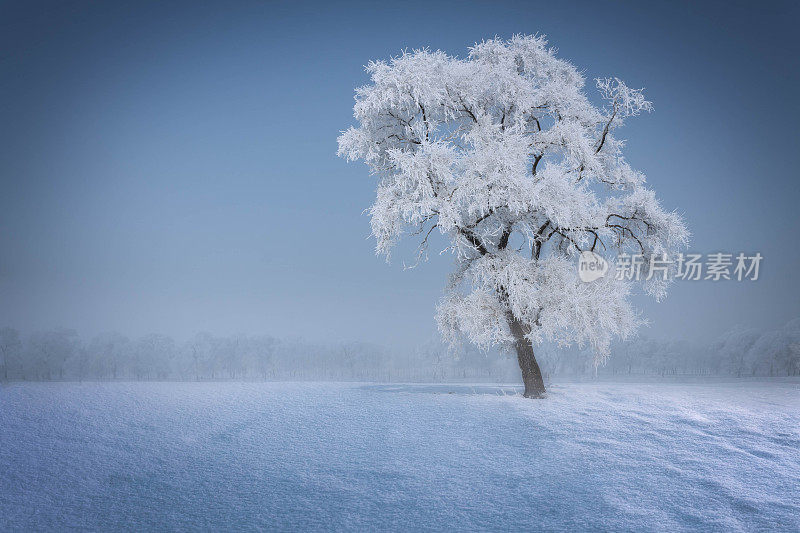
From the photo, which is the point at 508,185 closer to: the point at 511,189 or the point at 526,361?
the point at 511,189

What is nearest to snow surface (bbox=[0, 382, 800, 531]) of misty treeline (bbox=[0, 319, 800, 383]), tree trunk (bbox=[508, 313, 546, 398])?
tree trunk (bbox=[508, 313, 546, 398])

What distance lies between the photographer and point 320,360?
79562 mm

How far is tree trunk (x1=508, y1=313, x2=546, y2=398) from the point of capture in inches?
581

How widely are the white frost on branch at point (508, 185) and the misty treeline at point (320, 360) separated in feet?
90.7

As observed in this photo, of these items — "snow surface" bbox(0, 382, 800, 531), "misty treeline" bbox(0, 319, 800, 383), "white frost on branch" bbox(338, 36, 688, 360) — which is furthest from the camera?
"misty treeline" bbox(0, 319, 800, 383)

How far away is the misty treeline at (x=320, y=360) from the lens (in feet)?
154

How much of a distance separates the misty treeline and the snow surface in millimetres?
31377

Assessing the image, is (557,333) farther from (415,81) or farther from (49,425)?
(49,425)

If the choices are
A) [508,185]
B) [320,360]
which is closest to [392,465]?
[508,185]

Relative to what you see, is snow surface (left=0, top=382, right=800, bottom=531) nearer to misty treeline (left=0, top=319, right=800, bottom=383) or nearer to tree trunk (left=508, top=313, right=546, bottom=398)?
tree trunk (left=508, top=313, right=546, bottom=398)

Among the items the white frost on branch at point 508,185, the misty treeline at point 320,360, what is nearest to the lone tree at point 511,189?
the white frost on branch at point 508,185

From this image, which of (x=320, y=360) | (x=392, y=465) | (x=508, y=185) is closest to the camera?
(x=392, y=465)

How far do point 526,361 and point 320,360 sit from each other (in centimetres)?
6817

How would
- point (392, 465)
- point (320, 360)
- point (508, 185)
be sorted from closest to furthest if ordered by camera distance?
point (392, 465)
point (508, 185)
point (320, 360)
